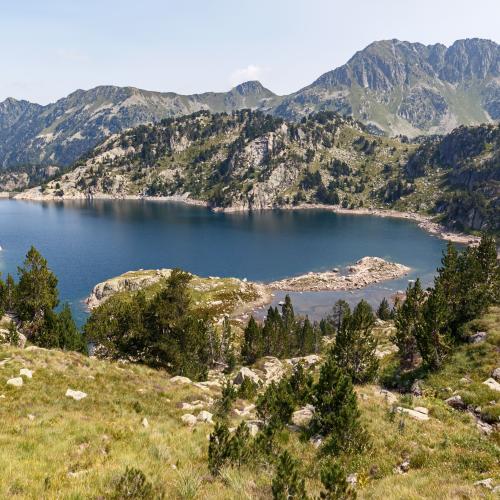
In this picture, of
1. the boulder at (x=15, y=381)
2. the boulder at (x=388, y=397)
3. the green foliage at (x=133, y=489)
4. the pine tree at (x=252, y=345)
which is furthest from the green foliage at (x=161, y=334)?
the green foliage at (x=133, y=489)

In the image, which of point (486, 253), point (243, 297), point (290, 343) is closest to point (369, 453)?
point (486, 253)

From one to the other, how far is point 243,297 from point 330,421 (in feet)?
373

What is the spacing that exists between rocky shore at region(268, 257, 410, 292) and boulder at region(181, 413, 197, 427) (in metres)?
123

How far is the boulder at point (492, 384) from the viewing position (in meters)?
30.0

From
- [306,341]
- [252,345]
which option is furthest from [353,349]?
[306,341]

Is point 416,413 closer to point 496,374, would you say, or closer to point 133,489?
point 496,374

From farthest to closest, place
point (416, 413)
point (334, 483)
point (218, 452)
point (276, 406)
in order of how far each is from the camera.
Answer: point (416, 413) < point (276, 406) < point (218, 452) < point (334, 483)

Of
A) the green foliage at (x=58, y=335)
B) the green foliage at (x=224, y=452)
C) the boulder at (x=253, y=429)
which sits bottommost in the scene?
the green foliage at (x=58, y=335)

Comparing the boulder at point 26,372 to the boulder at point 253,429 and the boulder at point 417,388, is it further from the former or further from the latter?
the boulder at point 417,388

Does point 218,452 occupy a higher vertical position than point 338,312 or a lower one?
higher

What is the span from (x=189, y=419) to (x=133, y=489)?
12.7 meters

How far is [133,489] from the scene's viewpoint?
1163 cm

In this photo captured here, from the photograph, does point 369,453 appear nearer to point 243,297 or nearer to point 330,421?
point 330,421

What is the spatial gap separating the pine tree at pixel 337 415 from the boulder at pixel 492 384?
1500 cm
